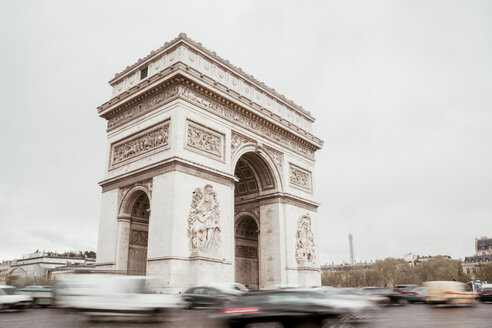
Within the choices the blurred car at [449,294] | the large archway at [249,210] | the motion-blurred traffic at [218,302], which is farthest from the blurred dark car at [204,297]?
the large archway at [249,210]

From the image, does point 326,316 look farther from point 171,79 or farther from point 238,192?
point 238,192

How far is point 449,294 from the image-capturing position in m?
17.8

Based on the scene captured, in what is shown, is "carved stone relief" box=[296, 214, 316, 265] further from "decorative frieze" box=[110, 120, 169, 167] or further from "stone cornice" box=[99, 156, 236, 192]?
"decorative frieze" box=[110, 120, 169, 167]

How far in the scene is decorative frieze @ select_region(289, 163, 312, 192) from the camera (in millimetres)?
28656

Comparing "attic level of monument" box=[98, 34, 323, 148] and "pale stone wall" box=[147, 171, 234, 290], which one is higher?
"attic level of monument" box=[98, 34, 323, 148]

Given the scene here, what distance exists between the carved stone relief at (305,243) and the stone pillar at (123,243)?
414 inches

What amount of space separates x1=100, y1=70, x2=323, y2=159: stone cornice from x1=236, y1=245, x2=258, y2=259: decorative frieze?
24.8 ft

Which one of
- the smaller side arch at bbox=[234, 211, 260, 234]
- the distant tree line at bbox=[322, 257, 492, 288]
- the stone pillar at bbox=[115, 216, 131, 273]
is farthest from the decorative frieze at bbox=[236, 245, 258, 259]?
the distant tree line at bbox=[322, 257, 492, 288]

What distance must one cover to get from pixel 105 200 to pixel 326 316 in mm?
19090

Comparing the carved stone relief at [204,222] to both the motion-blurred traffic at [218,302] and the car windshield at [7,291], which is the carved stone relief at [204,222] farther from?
the car windshield at [7,291]

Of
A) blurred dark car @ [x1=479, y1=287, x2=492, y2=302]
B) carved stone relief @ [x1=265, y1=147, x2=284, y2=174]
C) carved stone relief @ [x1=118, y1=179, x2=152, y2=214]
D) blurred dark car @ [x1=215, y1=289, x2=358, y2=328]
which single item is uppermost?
carved stone relief @ [x1=265, y1=147, x2=284, y2=174]

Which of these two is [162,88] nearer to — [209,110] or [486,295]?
[209,110]

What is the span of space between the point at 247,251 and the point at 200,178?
32.1 ft

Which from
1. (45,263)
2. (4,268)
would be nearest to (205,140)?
(45,263)
